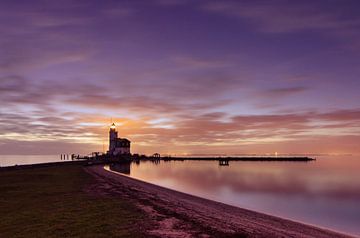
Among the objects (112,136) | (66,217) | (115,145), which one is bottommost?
(66,217)

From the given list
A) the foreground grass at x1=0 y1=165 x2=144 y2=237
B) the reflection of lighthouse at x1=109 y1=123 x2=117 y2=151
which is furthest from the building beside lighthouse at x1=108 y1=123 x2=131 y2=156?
the foreground grass at x1=0 y1=165 x2=144 y2=237

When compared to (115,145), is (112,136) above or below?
above

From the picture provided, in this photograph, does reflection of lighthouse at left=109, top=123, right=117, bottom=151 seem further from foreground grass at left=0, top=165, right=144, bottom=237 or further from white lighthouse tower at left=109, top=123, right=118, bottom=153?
foreground grass at left=0, top=165, right=144, bottom=237

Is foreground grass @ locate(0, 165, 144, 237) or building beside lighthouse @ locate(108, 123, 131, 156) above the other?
building beside lighthouse @ locate(108, 123, 131, 156)

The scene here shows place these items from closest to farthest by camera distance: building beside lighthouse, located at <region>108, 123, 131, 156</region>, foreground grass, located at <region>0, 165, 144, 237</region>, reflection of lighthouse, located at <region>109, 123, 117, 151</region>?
foreground grass, located at <region>0, 165, 144, 237</region> → building beside lighthouse, located at <region>108, 123, 131, 156</region> → reflection of lighthouse, located at <region>109, 123, 117, 151</region>

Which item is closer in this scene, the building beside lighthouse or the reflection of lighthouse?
the building beside lighthouse

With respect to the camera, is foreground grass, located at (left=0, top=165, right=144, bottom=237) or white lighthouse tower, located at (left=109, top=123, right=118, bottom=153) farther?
white lighthouse tower, located at (left=109, top=123, right=118, bottom=153)

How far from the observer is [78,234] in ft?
34.6

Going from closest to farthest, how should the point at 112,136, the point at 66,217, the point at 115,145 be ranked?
the point at 66,217 → the point at 115,145 → the point at 112,136

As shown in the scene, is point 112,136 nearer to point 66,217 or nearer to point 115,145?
point 115,145

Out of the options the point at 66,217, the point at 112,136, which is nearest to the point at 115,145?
the point at 112,136

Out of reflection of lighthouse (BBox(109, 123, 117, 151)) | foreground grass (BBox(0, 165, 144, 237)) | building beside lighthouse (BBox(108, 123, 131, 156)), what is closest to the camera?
foreground grass (BBox(0, 165, 144, 237))

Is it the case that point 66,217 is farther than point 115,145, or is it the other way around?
point 115,145

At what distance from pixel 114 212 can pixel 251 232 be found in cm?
613
